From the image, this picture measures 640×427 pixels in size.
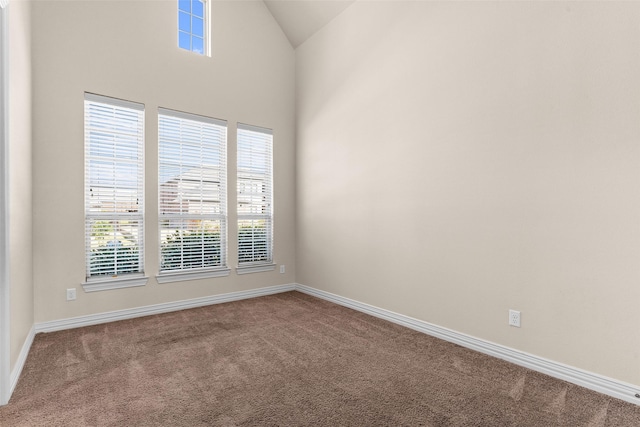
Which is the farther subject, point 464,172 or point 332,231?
point 332,231

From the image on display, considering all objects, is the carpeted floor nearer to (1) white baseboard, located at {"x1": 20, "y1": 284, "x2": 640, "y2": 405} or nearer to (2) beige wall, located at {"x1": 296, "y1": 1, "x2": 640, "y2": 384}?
(1) white baseboard, located at {"x1": 20, "y1": 284, "x2": 640, "y2": 405}

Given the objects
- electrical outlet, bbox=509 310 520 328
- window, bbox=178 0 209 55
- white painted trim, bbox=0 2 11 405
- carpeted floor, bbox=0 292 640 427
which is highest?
window, bbox=178 0 209 55

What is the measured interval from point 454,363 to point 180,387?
2026mm

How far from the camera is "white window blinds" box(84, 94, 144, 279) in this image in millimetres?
3562

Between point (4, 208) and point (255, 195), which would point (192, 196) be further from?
point (4, 208)

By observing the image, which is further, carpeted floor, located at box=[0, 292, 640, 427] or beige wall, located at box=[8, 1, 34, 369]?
beige wall, located at box=[8, 1, 34, 369]

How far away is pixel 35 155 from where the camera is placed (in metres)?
3.20

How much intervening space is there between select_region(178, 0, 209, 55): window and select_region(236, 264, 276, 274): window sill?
2836mm

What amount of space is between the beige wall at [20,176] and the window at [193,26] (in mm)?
1505

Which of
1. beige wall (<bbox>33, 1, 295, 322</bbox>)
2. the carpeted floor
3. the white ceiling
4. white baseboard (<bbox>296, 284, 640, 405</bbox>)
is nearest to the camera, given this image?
the carpeted floor

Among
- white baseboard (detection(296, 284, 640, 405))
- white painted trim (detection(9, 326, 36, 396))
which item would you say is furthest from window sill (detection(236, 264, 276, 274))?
white painted trim (detection(9, 326, 36, 396))

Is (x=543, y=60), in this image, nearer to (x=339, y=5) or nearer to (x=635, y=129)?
(x=635, y=129)

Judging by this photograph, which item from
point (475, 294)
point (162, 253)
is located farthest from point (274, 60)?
point (475, 294)

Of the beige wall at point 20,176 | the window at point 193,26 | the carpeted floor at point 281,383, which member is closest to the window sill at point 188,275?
the carpeted floor at point 281,383
